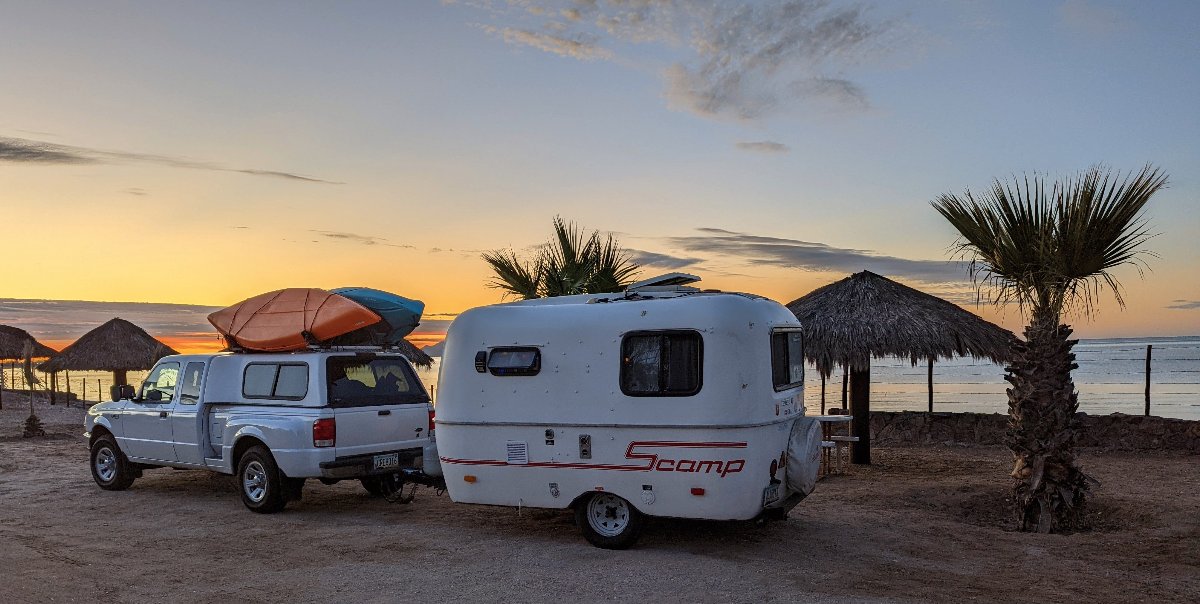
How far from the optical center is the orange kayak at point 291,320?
11.4 m

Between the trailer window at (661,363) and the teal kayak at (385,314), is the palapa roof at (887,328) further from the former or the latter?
the trailer window at (661,363)

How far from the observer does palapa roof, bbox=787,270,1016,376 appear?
50.4 feet

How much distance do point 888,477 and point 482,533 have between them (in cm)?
731

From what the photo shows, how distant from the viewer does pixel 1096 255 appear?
1031cm

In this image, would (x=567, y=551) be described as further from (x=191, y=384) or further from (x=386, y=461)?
(x=191, y=384)

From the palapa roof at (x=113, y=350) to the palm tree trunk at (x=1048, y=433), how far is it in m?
27.2

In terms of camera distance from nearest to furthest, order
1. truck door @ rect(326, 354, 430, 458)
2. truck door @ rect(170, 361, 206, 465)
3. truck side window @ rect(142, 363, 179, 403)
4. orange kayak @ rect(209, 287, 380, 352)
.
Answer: truck door @ rect(326, 354, 430, 458) → orange kayak @ rect(209, 287, 380, 352) → truck door @ rect(170, 361, 206, 465) → truck side window @ rect(142, 363, 179, 403)

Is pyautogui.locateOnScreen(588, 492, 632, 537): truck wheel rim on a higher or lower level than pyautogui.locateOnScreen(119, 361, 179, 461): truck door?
lower

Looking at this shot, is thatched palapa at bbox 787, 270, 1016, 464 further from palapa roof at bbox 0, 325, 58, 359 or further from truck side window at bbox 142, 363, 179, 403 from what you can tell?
palapa roof at bbox 0, 325, 58, 359

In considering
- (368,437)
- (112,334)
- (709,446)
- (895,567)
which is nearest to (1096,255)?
(895,567)

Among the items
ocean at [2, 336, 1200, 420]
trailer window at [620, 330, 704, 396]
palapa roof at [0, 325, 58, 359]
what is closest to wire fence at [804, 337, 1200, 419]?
ocean at [2, 336, 1200, 420]

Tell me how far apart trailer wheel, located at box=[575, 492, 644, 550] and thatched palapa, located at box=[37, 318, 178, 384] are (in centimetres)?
2506

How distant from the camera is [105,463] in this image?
1356cm

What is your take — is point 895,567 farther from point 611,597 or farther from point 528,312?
point 528,312
